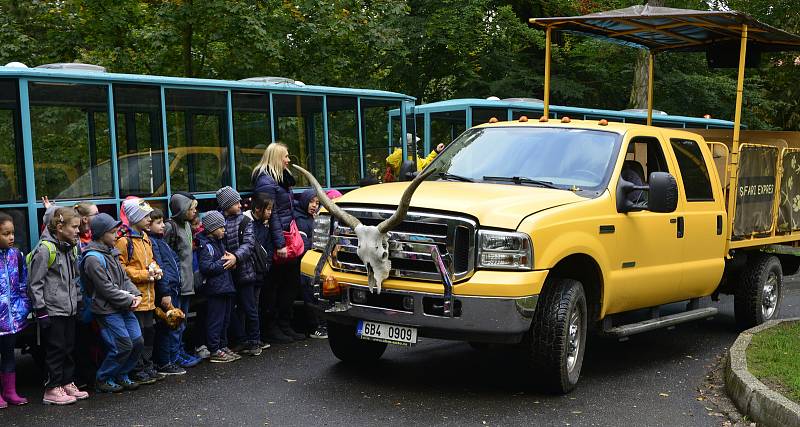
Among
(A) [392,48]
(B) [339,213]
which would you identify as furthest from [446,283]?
(A) [392,48]

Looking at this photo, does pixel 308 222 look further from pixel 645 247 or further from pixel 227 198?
pixel 645 247

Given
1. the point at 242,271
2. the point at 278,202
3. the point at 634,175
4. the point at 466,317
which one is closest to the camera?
the point at 466,317

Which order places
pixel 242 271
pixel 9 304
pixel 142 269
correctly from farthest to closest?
pixel 242 271
pixel 142 269
pixel 9 304

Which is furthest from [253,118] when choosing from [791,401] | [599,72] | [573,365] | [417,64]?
[599,72]

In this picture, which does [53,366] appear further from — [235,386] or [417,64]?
[417,64]

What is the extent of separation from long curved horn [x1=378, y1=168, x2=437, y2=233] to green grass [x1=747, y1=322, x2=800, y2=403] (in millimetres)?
2956

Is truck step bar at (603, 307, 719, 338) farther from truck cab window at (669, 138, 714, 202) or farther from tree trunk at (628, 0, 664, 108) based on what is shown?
tree trunk at (628, 0, 664, 108)

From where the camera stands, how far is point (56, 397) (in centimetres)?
655

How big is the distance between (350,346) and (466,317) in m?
1.72

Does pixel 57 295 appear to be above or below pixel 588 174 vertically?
below

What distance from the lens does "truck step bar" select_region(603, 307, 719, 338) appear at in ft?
24.3

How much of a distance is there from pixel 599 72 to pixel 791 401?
17752mm

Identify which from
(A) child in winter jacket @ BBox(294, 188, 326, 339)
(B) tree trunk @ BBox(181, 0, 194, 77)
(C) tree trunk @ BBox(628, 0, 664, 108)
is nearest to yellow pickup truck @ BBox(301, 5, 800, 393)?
(A) child in winter jacket @ BBox(294, 188, 326, 339)

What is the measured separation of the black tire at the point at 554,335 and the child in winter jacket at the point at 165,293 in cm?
296
